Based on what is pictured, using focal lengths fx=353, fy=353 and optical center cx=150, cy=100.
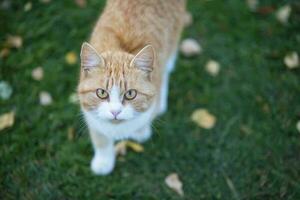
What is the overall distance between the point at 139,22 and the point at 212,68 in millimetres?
1084

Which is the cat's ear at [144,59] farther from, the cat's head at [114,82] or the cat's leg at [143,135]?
the cat's leg at [143,135]

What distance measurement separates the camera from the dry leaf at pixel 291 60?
314 cm

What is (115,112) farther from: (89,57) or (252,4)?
(252,4)

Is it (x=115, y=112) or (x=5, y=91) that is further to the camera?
(x=5, y=91)

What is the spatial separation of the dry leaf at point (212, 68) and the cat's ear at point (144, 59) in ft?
4.10

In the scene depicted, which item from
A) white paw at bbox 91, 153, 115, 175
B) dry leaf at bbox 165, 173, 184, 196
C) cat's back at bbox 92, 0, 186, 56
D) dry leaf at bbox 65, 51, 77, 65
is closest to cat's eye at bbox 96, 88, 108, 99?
cat's back at bbox 92, 0, 186, 56

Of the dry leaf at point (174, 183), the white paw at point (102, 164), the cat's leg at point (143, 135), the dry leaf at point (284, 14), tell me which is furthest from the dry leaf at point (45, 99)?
the dry leaf at point (284, 14)

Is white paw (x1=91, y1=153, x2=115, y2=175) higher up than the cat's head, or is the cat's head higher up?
the cat's head

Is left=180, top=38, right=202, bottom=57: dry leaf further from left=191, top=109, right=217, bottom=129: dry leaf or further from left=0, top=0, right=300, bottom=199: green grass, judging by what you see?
left=191, top=109, right=217, bottom=129: dry leaf

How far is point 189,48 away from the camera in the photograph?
3.18m

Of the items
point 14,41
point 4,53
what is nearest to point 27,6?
point 14,41

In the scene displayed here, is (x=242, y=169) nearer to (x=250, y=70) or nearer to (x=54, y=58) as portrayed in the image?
(x=250, y=70)

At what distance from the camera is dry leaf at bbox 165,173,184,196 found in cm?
249

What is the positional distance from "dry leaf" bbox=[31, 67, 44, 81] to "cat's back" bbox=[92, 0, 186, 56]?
0.85 meters
